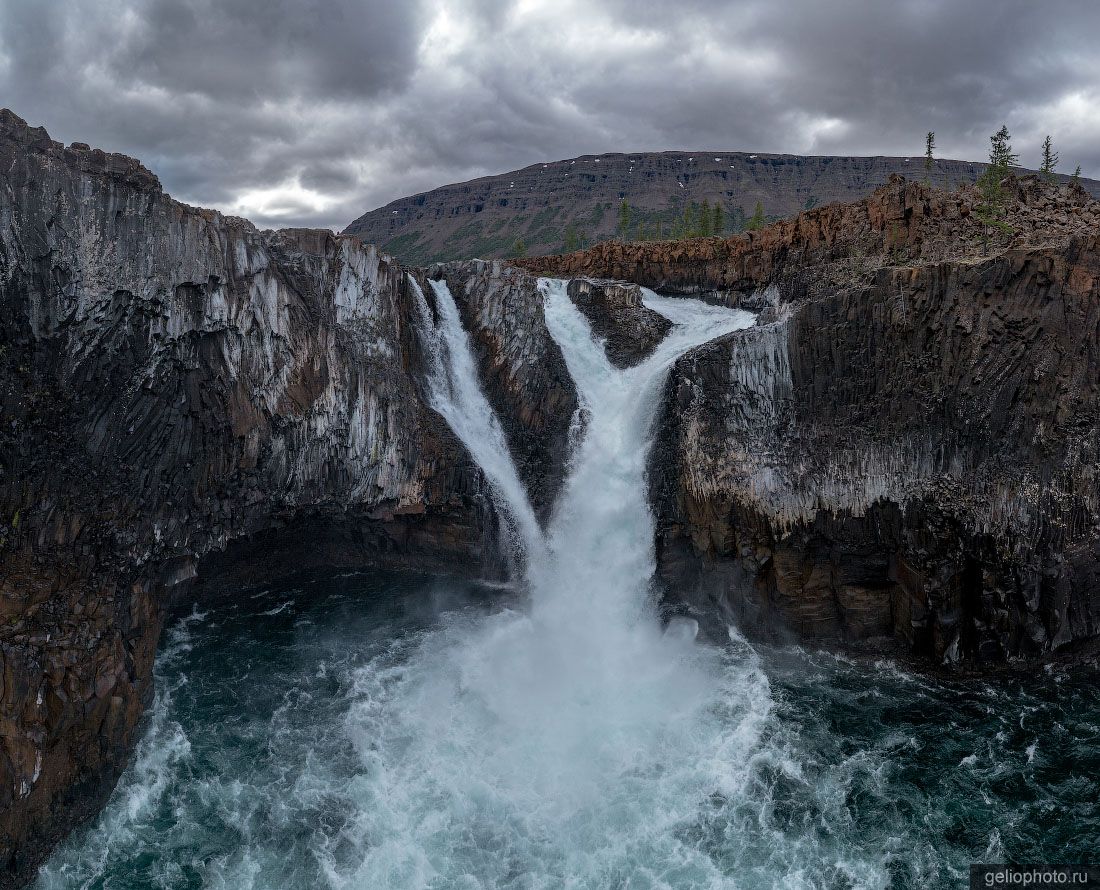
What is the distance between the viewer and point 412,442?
32.5 metres

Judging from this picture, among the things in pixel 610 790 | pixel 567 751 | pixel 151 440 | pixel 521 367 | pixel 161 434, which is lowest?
pixel 610 790

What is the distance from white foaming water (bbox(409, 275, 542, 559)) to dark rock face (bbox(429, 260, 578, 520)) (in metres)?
0.49

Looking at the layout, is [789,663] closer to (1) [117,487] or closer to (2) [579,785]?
(2) [579,785]

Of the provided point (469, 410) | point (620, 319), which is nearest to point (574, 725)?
point (469, 410)

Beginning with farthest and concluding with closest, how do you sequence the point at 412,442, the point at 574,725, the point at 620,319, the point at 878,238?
the point at 620,319 < the point at 878,238 < the point at 412,442 < the point at 574,725

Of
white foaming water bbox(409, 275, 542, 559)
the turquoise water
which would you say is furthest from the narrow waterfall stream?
white foaming water bbox(409, 275, 542, 559)

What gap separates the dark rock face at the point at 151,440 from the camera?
1998 cm

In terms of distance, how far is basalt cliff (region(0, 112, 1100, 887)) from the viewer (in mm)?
21469

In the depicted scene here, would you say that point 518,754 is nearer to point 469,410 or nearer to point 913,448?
point 469,410

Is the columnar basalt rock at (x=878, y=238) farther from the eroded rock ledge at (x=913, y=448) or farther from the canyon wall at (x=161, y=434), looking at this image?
the canyon wall at (x=161, y=434)

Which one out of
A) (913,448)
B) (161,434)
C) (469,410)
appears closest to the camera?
(161,434)

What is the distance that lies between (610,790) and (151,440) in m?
21.2

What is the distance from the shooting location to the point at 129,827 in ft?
66.3

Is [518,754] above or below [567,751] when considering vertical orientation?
below
